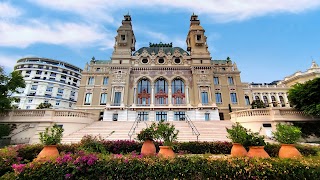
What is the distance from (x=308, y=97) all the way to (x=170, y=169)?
16809 millimetres

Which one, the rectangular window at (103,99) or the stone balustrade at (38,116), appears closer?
the stone balustrade at (38,116)

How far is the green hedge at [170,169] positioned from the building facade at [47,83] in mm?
61407

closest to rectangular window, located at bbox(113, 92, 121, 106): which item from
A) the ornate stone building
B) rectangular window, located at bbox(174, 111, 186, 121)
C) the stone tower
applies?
the ornate stone building

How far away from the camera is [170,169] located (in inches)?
182

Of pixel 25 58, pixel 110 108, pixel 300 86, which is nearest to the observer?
pixel 300 86

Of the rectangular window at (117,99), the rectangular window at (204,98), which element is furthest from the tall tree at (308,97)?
the rectangular window at (117,99)

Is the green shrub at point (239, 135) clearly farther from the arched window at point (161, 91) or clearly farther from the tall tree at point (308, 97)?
the arched window at point (161, 91)

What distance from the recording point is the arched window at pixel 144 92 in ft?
106

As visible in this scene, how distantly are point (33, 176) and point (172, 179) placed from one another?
12.9 ft

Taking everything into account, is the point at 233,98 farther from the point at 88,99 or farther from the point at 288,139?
the point at 88,99

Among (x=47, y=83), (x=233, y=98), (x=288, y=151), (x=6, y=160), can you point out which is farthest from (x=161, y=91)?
(x=47, y=83)

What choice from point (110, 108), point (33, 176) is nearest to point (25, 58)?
point (110, 108)

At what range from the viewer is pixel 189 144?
32.0 feet

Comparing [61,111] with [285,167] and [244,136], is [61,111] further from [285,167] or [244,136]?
[285,167]
